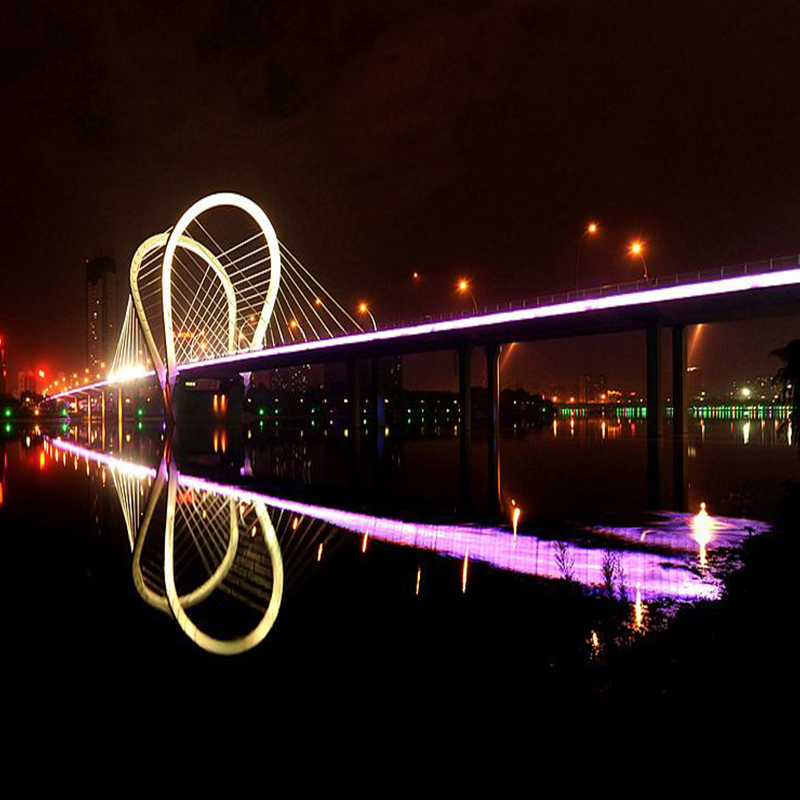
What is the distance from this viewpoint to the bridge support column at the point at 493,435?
59.5ft

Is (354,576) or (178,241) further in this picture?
(178,241)

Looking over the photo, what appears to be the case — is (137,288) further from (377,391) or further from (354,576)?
(354,576)

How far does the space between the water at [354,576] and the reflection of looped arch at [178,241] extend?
41209mm

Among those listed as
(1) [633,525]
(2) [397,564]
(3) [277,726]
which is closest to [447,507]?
(1) [633,525]

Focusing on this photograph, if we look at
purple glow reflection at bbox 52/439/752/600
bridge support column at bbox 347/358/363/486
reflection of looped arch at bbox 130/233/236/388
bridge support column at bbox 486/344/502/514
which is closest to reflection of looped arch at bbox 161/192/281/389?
reflection of looped arch at bbox 130/233/236/388

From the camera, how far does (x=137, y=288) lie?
71375 millimetres

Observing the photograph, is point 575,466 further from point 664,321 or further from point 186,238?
point 186,238

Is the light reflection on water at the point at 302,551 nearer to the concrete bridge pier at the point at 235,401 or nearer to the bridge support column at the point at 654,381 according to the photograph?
the bridge support column at the point at 654,381

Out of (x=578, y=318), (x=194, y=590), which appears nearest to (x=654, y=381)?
(x=578, y=318)

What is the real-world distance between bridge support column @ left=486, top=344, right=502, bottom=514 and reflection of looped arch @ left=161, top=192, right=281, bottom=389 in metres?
23.4

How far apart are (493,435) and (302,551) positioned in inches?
1558

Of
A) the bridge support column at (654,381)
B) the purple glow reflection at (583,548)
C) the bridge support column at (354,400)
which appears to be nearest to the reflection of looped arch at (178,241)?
the bridge support column at (354,400)

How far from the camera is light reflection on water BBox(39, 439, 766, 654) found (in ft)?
26.1

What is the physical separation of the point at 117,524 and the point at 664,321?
141ft
